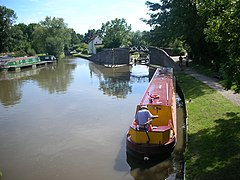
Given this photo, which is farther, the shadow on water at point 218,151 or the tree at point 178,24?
the tree at point 178,24

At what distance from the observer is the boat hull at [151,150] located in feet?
35.0

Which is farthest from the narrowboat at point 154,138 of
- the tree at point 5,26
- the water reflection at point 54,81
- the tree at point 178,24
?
the tree at point 5,26

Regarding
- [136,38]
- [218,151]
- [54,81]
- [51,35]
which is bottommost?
[54,81]

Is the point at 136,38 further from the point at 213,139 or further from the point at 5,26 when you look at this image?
the point at 213,139

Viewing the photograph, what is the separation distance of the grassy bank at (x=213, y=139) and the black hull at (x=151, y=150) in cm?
A: 84

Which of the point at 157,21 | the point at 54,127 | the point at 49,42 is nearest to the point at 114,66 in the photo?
the point at 157,21

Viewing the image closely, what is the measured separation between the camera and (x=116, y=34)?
7188 centimetres

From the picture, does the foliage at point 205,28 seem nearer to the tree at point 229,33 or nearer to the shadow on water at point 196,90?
the tree at point 229,33

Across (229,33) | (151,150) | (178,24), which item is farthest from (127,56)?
(229,33)

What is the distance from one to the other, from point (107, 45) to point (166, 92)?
58.3 meters

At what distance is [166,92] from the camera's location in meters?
15.3

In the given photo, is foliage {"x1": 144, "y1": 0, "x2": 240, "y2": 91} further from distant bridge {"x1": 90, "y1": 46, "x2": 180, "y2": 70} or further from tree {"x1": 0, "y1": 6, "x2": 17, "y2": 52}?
tree {"x1": 0, "y1": 6, "x2": 17, "y2": 52}

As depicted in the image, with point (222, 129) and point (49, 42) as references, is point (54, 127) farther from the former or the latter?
point (49, 42)

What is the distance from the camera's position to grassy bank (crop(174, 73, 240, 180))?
8.39m
